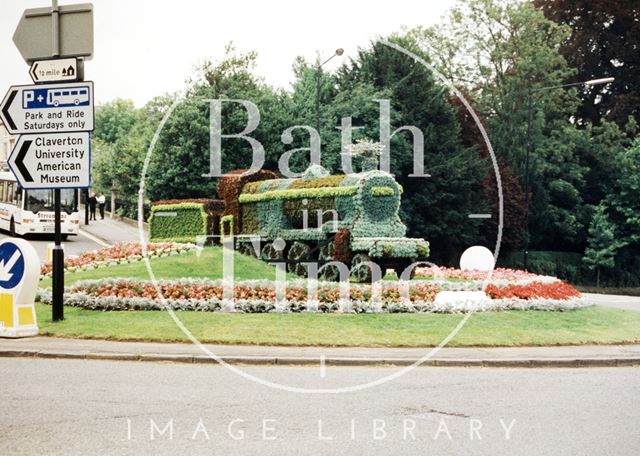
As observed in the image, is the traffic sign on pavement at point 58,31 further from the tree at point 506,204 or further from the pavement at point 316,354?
the tree at point 506,204

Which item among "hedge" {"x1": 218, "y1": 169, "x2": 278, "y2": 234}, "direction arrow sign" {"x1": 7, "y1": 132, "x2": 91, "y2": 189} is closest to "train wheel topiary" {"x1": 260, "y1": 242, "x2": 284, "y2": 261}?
"hedge" {"x1": 218, "y1": 169, "x2": 278, "y2": 234}

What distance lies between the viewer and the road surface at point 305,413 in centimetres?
677

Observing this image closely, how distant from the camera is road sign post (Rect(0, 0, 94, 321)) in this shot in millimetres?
14156

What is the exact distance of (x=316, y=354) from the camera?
1190 centimetres

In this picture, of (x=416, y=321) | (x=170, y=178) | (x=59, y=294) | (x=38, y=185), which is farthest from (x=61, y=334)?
(x=170, y=178)

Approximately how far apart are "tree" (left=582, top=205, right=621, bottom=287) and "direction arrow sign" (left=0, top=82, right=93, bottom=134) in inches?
1468

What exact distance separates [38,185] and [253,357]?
18.5 ft

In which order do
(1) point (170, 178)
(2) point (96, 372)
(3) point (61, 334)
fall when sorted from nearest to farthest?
(2) point (96, 372) < (3) point (61, 334) < (1) point (170, 178)

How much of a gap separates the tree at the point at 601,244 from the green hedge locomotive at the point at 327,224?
2568 centimetres

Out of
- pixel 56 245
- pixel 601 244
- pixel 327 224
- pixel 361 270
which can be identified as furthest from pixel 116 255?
pixel 601 244

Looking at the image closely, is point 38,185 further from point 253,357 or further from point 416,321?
point 416,321

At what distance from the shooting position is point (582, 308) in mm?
18359

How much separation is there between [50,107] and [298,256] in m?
11.2

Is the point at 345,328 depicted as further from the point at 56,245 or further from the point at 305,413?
the point at 305,413
